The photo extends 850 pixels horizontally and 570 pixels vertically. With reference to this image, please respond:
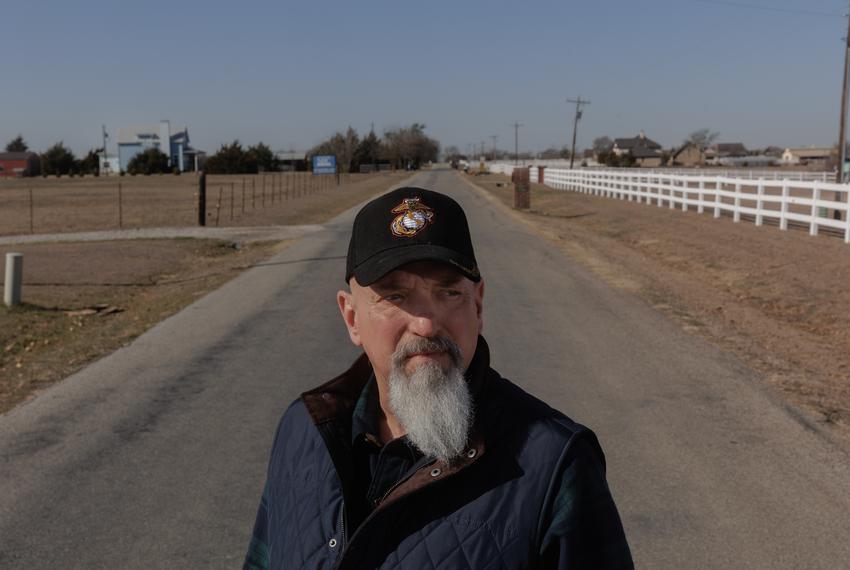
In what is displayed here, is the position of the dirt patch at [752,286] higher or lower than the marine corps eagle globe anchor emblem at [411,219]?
lower

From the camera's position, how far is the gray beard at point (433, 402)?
1952mm

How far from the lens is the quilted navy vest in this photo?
6.06 feet

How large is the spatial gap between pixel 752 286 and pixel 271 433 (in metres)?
10.4

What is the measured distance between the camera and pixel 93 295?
1569cm

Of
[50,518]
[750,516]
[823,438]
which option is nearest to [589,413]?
[823,438]

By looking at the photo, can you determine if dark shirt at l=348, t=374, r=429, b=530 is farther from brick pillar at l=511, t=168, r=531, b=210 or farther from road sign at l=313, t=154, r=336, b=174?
road sign at l=313, t=154, r=336, b=174

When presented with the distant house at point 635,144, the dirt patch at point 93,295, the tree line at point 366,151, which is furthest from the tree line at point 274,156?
the dirt patch at point 93,295

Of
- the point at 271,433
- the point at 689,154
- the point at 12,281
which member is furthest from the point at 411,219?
the point at 689,154

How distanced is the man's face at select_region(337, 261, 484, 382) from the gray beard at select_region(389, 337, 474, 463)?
0.01 metres

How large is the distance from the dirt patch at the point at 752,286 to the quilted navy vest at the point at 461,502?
5.53 metres

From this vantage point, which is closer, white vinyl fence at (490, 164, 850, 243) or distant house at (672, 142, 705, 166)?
white vinyl fence at (490, 164, 850, 243)

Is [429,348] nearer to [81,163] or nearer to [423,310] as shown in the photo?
[423,310]

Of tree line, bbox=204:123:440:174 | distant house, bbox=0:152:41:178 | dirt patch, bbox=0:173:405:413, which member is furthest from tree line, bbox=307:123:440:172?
dirt patch, bbox=0:173:405:413

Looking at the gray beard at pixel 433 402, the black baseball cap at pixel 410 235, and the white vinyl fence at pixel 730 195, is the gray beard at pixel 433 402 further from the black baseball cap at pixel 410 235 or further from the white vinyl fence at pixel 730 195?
the white vinyl fence at pixel 730 195
